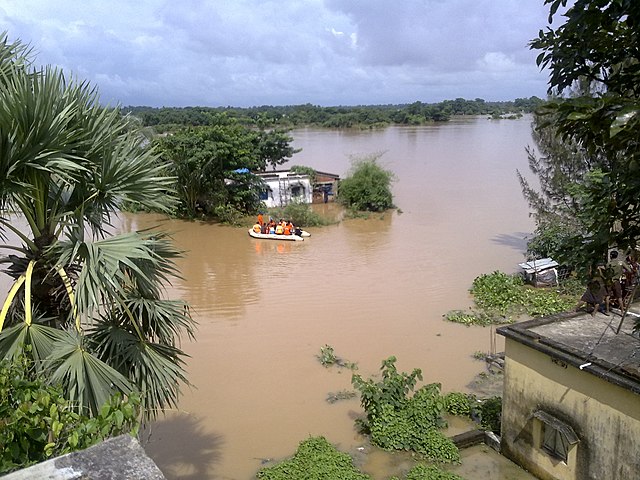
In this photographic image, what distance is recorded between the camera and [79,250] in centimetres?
445

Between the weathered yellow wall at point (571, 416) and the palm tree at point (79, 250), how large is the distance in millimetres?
4084

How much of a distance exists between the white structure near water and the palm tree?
67.5 feet

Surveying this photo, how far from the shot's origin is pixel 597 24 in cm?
298

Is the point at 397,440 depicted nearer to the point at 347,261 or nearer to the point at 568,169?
the point at 347,261

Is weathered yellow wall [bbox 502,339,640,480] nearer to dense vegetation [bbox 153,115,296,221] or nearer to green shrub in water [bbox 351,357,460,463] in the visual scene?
green shrub in water [bbox 351,357,460,463]

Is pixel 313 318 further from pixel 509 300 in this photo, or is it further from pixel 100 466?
pixel 100 466

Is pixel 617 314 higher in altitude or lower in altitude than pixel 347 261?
higher

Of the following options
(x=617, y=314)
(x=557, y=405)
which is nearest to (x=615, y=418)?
(x=557, y=405)

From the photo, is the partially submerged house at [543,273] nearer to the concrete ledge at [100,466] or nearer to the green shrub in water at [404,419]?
the green shrub in water at [404,419]

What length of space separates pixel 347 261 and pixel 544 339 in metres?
11.9

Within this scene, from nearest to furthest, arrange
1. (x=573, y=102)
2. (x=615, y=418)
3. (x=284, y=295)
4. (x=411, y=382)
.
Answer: (x=573, y=102) < (x=615, y=418) < (x=411, y=382) < (x=284, y=295)

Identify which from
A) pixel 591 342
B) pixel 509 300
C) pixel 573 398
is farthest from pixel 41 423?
pixel 509 300

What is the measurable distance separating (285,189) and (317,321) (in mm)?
13565

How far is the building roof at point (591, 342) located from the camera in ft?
19.1
